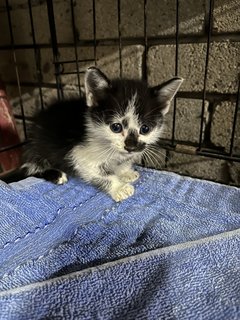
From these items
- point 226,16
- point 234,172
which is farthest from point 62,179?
point 226,16

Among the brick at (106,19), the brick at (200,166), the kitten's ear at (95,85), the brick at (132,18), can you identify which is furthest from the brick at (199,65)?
the kitten's ear at (95,85)

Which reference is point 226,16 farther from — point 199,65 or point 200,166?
point 200,166

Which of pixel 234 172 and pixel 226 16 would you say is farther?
pixel 234 172

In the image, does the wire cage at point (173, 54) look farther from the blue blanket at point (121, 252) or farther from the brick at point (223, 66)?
the blue blanket at point (121, 252)

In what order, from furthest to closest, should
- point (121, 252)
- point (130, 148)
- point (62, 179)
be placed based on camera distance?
point (62, 179) → point (130, 148) → point (121, 252)

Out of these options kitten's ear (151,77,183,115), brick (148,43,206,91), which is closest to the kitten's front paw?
kitten's ear (151,77,183,115)

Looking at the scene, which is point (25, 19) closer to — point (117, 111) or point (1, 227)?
point (117, 111)
